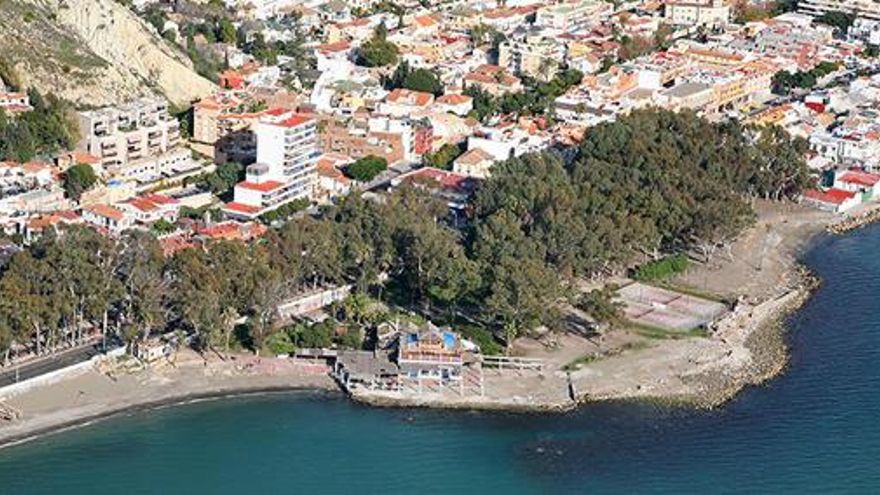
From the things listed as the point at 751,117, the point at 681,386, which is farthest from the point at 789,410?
the point at 751,117

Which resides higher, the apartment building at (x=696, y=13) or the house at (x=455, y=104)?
the apartment building at (x=696, y=13)

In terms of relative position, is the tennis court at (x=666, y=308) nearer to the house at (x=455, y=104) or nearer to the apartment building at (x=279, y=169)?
the apartment building at (x=279, y=169)

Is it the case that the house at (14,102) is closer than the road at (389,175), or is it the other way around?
the road at (389,175)

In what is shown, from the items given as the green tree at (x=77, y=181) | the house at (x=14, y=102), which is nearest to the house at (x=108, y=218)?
the green tree at (x=77, y=181)

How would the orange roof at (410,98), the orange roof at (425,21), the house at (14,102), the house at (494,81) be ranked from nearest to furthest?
the house at (14,102) → the orange roof at (410,98) → the house at (494,81) → the orange roof at (425,21)

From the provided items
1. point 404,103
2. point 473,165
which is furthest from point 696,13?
point 473,165

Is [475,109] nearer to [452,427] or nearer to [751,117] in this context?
[751,117]
